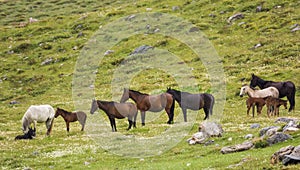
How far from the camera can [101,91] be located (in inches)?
2044

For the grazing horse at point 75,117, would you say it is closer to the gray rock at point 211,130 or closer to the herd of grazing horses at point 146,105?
the herd of grazing horses at point 146,105

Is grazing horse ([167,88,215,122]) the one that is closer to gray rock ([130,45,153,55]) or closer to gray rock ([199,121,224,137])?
→ gray rock ([199,121,224,137])

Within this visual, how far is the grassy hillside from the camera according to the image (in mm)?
22125

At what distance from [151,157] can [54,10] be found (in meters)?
92.2

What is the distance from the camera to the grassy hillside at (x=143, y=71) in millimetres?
22125

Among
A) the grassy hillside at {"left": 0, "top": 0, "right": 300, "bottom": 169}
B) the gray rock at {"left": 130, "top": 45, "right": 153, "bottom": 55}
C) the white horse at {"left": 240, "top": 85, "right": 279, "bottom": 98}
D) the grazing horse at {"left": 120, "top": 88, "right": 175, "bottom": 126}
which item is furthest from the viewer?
the gray rock at {"left": 130, "top": 45, "right": 153, "bottom": 55}

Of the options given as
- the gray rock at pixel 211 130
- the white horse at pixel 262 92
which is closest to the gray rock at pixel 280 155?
the gray rock at pixel 211 130

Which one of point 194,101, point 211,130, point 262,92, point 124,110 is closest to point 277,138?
point 211,130

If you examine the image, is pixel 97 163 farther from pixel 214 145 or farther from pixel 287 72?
pixel 287 72

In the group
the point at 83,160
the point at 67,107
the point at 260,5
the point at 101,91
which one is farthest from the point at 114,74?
the point at 83,160

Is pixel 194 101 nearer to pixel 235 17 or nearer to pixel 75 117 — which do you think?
pixel 75 117

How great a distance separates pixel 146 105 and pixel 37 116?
715cm

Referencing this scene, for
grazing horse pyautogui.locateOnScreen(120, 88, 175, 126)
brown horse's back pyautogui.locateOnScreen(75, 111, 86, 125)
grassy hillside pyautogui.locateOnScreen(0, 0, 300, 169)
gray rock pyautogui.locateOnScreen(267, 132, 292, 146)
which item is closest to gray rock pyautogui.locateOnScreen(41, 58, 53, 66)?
grassy hillside pyautogui.locateOnScreen(0, 0, 300, 169)

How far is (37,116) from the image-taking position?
32.3 meters
